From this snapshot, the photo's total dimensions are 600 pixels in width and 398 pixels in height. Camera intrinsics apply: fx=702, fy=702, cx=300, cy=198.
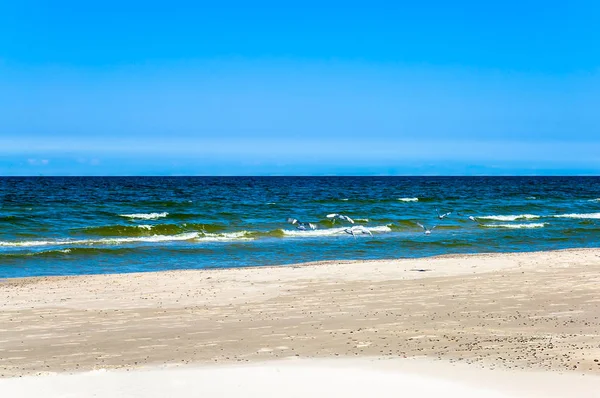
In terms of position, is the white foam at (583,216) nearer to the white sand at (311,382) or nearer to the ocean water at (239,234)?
the ocean water at (239,234)

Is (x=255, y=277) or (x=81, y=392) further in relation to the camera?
(x=255, y=277)

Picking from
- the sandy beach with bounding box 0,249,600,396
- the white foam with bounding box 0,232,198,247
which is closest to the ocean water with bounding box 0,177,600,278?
the white foam with bounding box 0,232,198,247

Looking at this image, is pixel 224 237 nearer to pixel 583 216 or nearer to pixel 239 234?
pixel 239 234

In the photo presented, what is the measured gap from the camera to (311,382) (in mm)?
7367

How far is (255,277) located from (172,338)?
244 inches

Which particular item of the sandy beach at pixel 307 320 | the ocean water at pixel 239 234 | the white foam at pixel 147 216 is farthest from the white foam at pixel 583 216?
the sandy beach at pixel 307 320

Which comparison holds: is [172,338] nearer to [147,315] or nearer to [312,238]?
[147,315]

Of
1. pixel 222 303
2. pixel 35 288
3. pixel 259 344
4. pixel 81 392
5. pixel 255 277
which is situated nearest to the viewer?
pixel 81 392

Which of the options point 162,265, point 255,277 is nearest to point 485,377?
point 255,277

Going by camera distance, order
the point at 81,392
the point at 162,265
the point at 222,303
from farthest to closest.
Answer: the point at 162,265, the point at 222,303, the point at 81,392

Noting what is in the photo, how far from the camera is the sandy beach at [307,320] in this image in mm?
8539

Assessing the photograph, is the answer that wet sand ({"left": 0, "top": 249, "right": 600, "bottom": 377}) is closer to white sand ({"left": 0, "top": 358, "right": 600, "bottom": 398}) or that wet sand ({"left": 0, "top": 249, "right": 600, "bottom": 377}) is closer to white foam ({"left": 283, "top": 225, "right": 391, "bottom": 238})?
white sand ({"left": 0, "top": 358, "right": 600, "bottom": 398})

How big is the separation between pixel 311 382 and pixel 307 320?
11.6ft

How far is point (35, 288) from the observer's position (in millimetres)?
14820
